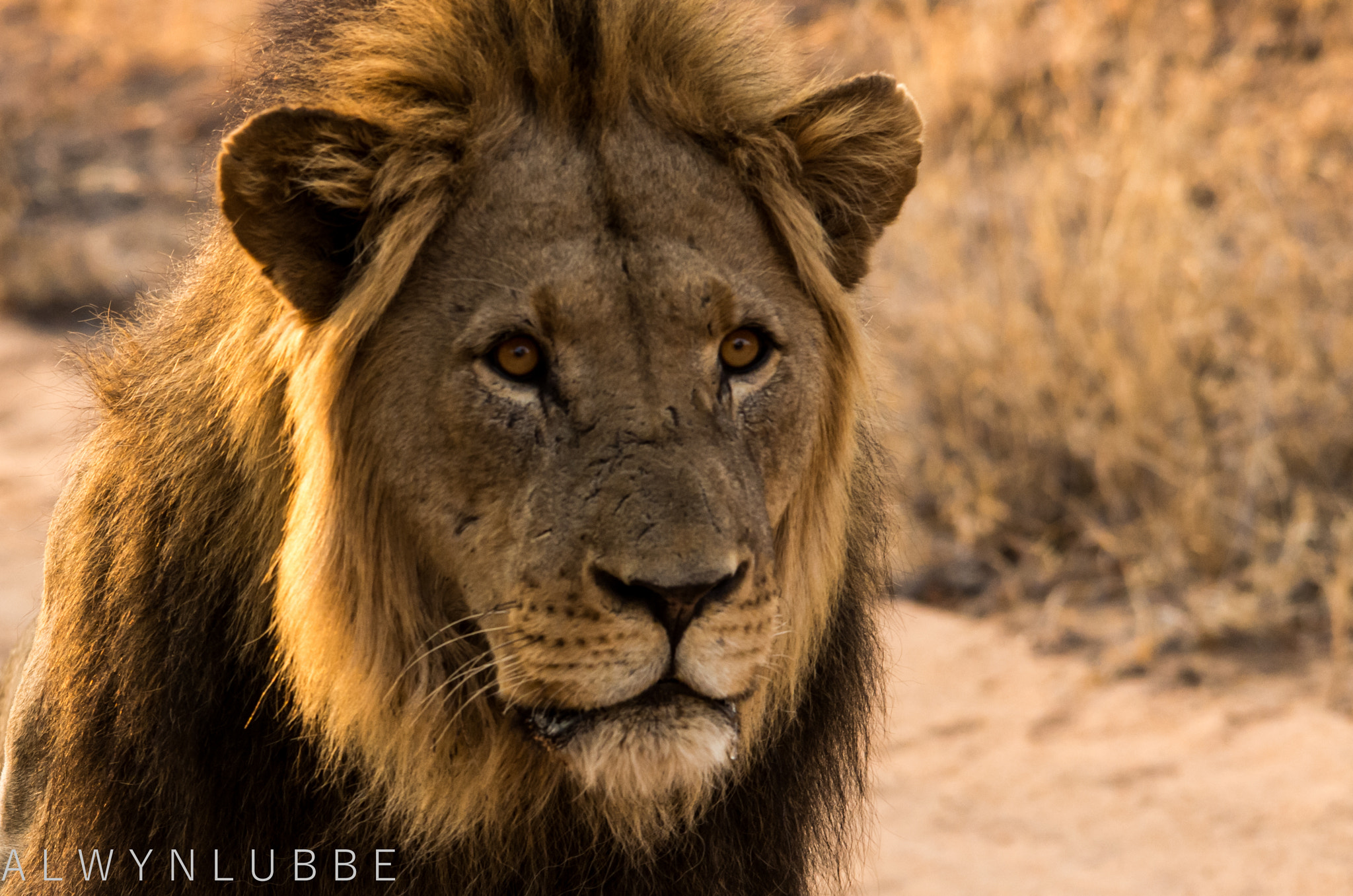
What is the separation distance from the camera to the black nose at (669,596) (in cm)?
209

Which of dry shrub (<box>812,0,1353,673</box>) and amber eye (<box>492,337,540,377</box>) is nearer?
amber eye (<box>492,337,540,377</box>)

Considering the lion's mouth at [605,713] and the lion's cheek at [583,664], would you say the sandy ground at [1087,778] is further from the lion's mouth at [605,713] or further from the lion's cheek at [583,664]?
the lion's cheek at [583,664]

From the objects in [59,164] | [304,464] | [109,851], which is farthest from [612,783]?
[59,164]

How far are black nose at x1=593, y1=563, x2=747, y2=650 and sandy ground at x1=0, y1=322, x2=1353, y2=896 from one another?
192cm

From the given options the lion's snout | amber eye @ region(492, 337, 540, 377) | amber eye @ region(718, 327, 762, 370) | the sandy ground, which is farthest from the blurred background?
the lion's snout

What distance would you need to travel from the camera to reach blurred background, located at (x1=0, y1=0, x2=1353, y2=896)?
4.73 metres

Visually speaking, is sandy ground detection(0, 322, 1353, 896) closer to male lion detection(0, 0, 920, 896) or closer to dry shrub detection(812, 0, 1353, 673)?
dry shrub detection(812, 0, 1353, 673)

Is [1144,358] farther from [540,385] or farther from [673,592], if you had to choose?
[673,592]

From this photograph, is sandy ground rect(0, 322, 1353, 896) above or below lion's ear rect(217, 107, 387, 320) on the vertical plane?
below

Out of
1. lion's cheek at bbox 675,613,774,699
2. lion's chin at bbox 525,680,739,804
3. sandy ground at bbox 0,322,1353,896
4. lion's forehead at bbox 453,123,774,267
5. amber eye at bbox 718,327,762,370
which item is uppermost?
lion's forehead at bbox 453,123,774,267

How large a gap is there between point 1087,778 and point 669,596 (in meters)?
3.35

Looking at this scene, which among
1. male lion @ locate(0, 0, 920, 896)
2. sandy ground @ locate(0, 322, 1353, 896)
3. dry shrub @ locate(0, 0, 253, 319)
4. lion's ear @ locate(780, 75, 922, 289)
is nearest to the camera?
male lion @ locate(0, 0, 920, 896)

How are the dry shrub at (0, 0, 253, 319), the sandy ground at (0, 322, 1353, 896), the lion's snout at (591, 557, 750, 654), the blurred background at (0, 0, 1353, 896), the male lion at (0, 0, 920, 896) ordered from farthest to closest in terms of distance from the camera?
the dry shrub at (0, 0, 253, 319) → the blurred background at (0, 0, 1353, 896) → the sandy ground at (0, 322, 1353, 896) → the male lion at (0, 0, 920, 896) → the lion's snout at (591, 557, 750, 654)

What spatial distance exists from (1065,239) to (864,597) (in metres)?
5.19
